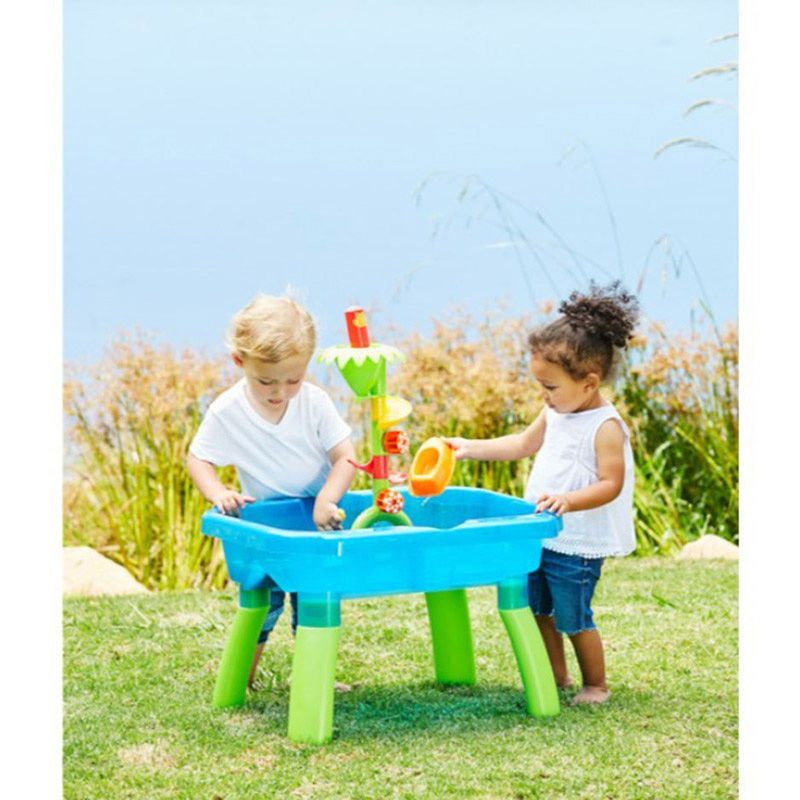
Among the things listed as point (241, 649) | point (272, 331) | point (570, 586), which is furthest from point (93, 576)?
point (570, 586)

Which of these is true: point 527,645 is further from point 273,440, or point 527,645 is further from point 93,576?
point 93,576

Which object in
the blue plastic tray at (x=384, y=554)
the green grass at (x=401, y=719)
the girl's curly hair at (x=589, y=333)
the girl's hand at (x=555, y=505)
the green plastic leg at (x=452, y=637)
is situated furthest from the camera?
the green plastic leg at (x=452, y=637)

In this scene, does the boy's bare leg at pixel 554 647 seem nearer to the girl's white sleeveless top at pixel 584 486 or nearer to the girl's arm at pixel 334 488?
the girl's white sleeveless top at pixel 584 486

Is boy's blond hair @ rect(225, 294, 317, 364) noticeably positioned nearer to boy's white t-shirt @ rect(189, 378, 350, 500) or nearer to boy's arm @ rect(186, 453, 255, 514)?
boy's white t-shirt @ rect(189, 378, 350, 500)

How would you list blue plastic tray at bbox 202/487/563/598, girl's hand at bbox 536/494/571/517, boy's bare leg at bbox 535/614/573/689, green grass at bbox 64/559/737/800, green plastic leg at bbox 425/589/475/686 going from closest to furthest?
green grass at bbox 64/559/737/800 → blue plastic tray at bbox 202/487/563/598 → girl's hand at bbox 536/494/571/517 → boy's bare leg at bbox 535/614/573/689 → green plastic leg at bbox 425/589/475/686

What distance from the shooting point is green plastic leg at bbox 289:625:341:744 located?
312cm

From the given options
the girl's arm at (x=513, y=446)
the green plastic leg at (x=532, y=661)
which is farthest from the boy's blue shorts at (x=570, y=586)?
the girl's arm at (x=513, y=446)

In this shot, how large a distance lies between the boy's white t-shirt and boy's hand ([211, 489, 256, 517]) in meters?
0.16

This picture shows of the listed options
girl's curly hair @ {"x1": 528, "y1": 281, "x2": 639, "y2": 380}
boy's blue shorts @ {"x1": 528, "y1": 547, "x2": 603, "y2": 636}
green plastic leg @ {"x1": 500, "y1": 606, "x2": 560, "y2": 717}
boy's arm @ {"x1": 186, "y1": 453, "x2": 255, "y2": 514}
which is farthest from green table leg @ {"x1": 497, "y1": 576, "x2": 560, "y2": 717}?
boy's arm @ {"x1": 186, "y1": 453, "x2": 255, "y2": 514}

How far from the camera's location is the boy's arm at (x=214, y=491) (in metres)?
3.32

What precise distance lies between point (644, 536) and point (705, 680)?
2079 mm

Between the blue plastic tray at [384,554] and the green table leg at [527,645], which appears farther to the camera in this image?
the green table leg at [527,645]

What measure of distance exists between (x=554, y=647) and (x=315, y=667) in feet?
2.34

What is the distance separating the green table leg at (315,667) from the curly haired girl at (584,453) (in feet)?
1.86
